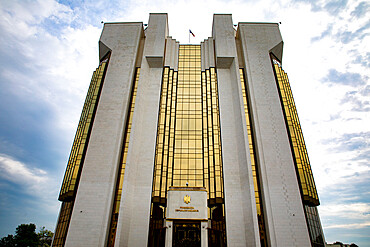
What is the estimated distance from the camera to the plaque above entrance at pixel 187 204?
77.5 ft

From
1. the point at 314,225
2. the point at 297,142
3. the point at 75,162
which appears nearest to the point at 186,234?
the point at 314,225

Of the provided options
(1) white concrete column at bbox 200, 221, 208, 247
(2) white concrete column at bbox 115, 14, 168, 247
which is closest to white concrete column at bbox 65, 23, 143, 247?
(2) white concrete column at bbox 115, 14, 168, 247

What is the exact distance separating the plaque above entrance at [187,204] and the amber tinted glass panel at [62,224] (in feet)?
43.4

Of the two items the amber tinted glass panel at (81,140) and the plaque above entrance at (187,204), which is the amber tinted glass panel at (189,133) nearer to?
the plaque above entrance at (187,204)

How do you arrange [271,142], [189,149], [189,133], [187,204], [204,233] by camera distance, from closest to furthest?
[204,233]
[187,204]
[271,142]
[189,149]
[189,133]

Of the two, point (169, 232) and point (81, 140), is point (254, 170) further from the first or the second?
point (81, 140)

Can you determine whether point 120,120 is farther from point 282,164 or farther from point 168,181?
point 282,164

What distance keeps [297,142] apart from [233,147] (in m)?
9.05

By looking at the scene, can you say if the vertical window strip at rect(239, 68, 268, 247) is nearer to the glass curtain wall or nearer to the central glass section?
the central glass section

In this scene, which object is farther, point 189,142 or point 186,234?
point 189,142

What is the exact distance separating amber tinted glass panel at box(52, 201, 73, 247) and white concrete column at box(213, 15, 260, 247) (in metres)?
20.2

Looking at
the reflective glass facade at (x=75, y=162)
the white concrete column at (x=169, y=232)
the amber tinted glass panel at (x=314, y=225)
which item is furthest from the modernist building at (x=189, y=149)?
the amber tinted glass panel at (x=314, y=225)

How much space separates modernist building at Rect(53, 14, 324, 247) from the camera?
2480 centimetres

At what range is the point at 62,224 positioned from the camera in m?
28.4
